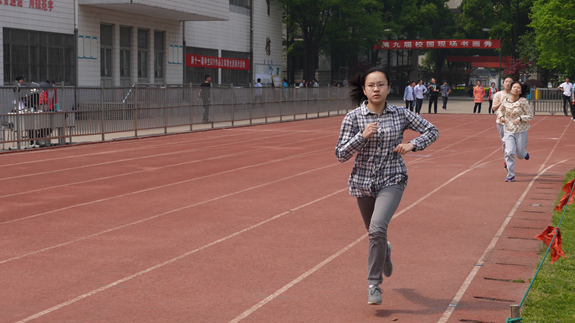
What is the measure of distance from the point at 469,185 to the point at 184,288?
715 centimetres

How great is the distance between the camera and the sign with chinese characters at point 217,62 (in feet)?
126

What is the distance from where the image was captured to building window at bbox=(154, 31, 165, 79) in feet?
117

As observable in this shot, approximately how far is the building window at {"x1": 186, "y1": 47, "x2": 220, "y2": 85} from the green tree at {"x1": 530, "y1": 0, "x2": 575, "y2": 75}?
1140 inches

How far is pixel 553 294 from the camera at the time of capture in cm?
546

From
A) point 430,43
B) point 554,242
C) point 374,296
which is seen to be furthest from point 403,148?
point 430,43

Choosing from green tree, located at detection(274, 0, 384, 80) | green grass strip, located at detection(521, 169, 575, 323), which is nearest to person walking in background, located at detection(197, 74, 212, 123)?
green grass strip, located at detection(521, 169, 575, 323)

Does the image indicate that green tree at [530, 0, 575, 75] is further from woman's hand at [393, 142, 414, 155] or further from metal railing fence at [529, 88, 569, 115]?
woman's hand at [393, 142, 414, 155]

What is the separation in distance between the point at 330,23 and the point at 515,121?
43082 millimetres

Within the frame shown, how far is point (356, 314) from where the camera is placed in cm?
511

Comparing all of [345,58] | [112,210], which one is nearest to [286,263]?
[112,210]

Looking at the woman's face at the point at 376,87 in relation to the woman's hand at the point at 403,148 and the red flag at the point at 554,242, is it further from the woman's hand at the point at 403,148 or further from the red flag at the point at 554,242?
the red flag at the point at 554,242

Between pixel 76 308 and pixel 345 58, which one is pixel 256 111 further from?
pixel 345 58

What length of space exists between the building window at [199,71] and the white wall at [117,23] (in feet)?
3.79

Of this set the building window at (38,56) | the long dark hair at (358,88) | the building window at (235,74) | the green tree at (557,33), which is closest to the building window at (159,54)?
Result: the building window at (38,56)
